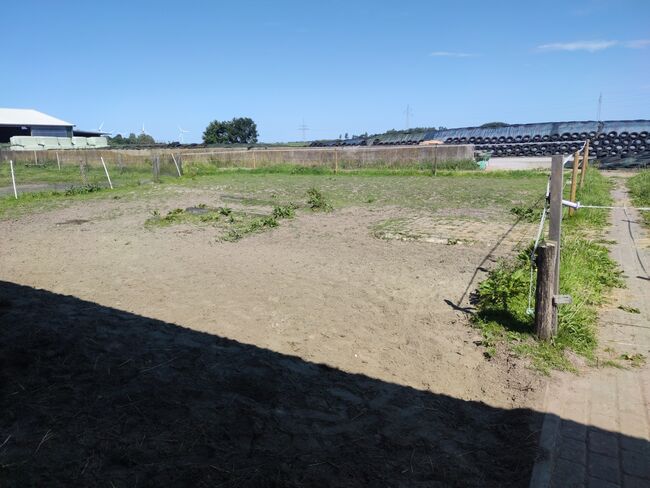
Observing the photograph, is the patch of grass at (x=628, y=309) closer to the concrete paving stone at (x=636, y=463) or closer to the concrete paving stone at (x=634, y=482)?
A: the concrete paving stone at (x=636, y=463)

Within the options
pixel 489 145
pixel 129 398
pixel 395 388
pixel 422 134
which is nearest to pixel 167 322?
pixel 129 398

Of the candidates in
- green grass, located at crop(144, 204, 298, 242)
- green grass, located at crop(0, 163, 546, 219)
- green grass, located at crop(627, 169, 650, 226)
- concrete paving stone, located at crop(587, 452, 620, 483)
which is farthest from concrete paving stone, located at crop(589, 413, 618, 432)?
green grass, located at crop(0, 163, 546, 219)

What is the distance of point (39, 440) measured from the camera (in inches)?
120

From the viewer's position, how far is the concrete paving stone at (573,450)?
123 inches

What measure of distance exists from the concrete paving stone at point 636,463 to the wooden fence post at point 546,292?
1681 millimetres

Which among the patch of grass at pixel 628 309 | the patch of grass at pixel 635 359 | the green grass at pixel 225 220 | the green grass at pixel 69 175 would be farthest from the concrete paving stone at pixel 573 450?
the green grass at pixel 69 175

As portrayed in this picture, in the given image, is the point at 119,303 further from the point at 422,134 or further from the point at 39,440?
the point at 422,134

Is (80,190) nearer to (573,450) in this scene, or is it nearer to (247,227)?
(247,227)

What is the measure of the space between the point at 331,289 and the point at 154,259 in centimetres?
365

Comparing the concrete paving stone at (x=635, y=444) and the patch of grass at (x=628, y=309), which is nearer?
the concrete paving stone at (x=635, y=444)

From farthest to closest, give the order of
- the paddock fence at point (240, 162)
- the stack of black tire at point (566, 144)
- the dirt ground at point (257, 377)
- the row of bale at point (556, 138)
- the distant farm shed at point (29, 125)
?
the distant farm shed at point (29, 125) → the row of bale at point (556, 138) → the stack of black tire at point (566, 144) → the paddock fence at point (240, 162) → the dirt ground at point (257, 377)

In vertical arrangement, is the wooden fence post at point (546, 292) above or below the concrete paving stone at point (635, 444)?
above

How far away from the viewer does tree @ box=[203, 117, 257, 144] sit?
80.4 m

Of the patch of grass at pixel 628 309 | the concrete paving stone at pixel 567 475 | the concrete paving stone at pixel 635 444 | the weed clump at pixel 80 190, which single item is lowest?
the concrete paving stone at pixel 635 444
